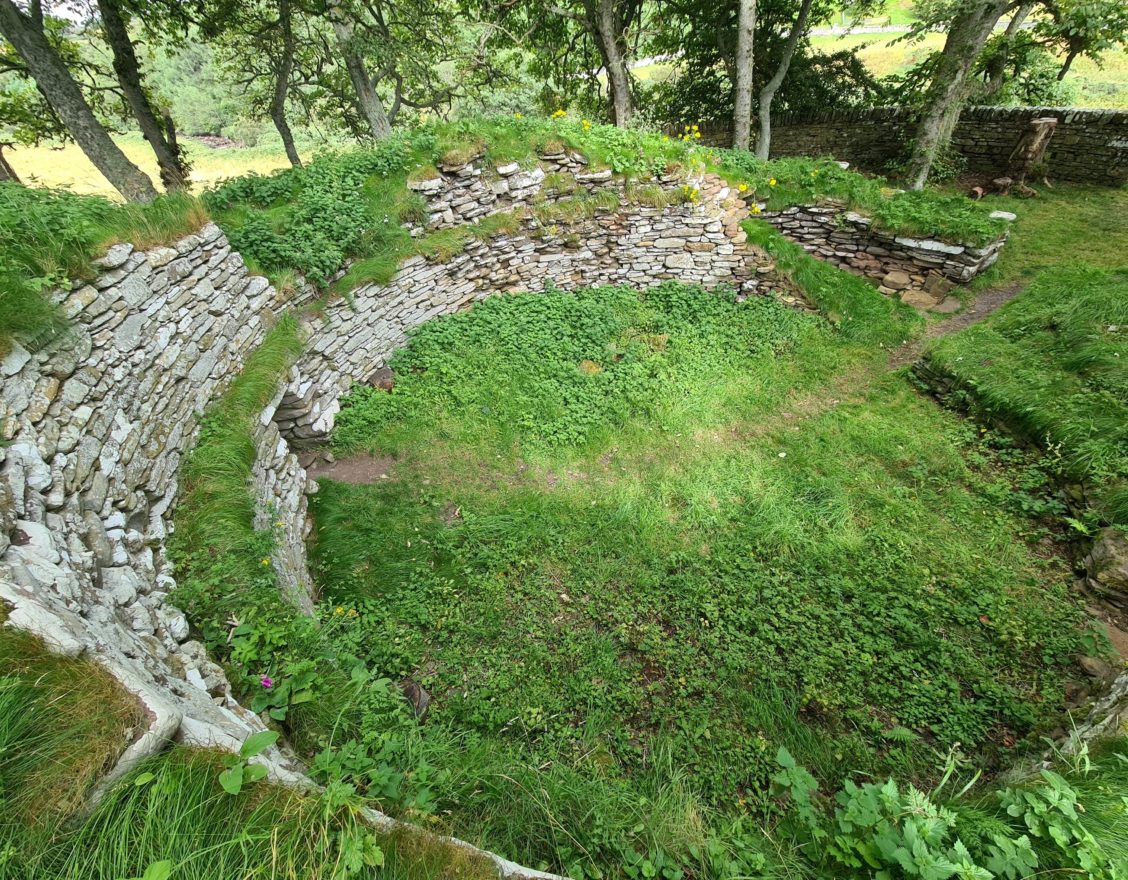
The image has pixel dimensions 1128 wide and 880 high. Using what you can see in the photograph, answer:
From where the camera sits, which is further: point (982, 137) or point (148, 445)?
point (982, 137)

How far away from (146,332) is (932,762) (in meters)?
7.22

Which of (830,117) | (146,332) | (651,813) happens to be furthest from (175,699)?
(830,117)

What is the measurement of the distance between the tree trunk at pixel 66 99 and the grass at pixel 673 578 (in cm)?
469

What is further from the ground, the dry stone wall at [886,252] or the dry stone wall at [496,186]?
the dry stone wall at [496,186]

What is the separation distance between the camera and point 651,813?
3.04 m

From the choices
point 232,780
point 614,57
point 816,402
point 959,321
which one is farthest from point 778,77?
point 232,780

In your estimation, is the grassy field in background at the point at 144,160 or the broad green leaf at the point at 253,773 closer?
the broad green leaf at the point at 253,773

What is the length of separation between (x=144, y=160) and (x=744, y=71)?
3093cm

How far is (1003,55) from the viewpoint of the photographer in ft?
41.4

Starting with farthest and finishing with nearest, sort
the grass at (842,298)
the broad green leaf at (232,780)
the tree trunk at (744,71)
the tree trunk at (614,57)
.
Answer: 1. the tree trunk at (614,57)
2. the tree trunk at (744,71)
3. the grass at (842,298)
4. the broad green leaf at (232,780)

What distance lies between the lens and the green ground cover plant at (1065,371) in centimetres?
520

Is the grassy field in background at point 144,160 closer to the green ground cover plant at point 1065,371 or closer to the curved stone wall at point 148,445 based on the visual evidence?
the curved stone wall at point 148,445

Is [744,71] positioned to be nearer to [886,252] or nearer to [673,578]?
[886,252]

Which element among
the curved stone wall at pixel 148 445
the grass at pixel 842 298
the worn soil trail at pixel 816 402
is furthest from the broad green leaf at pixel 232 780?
the grass at pixel 842 298
